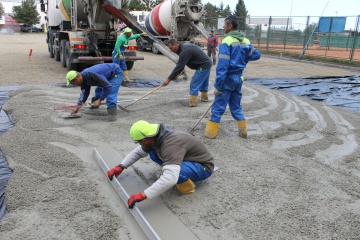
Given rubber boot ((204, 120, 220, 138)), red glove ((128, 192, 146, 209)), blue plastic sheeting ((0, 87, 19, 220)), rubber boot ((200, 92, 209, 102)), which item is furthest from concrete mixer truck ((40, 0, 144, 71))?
red glove ((128, 192, 146, 209))

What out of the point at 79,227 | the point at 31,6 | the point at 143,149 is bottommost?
the point at 79,227

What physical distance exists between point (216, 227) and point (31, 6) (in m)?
49.8

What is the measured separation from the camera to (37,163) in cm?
352

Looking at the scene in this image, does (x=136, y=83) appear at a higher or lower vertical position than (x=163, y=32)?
lower

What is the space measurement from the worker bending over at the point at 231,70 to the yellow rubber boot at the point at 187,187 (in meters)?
1.64

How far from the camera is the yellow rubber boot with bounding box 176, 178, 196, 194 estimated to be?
297cm

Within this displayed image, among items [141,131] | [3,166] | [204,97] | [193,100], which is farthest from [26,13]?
[141,131]

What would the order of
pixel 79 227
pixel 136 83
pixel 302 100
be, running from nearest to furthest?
1. pixel 79 227
2. pixel 302 100
3. pixel 136 83

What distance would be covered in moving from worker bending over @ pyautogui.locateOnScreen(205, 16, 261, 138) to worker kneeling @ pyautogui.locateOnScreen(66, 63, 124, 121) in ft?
5.86

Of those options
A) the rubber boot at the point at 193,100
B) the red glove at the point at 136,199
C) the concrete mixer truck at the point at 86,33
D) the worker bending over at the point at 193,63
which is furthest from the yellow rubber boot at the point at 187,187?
the concrete mixer truck at the point at 86,33

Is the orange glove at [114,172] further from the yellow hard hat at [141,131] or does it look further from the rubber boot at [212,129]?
the rubber boot at [212,129]

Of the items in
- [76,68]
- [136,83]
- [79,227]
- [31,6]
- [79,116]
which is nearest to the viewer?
[79,227]

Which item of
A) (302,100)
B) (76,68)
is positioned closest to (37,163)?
(302,100)

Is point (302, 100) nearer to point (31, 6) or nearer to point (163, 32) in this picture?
point (163, 32)
